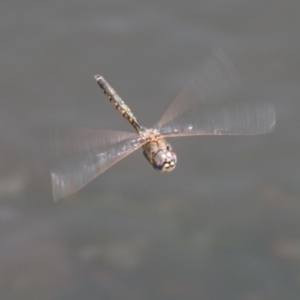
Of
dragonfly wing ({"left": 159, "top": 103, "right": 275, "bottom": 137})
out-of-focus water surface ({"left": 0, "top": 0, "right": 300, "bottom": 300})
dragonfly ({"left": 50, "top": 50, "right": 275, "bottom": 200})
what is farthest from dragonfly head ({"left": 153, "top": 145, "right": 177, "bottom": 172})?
out-of-focus water surface ({"left": 0, "top": 0, "right": 300, "bottom": 300})

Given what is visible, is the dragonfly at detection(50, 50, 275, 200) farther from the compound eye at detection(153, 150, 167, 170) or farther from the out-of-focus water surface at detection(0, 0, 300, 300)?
the out-of-focus water surface at detection(0, 0, 300, 300)

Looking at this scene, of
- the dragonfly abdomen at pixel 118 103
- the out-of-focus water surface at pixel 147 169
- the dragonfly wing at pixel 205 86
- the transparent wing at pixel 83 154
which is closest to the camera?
the transparent wing at pixel 83 154

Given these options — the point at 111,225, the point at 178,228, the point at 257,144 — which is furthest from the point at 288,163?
the point at 111,225

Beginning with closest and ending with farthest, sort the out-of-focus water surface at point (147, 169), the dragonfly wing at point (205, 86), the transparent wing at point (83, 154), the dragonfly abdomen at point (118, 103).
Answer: the transparent wing at point (83, 154) → the out-of-focus water surface at point (147, 169) → the dragonfly wing at point (205, 86) → the dragonfly abdomen at point (118, 103)

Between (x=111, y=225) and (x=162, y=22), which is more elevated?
(x=162, y=22)

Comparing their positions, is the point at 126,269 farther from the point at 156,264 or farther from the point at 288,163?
the point at 288,163

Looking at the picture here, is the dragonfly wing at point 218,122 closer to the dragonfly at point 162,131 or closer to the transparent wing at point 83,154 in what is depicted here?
the dragonfly at point 162,131

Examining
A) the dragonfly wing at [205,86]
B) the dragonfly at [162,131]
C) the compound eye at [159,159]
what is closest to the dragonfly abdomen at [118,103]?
the dragonfly at [162,131]
